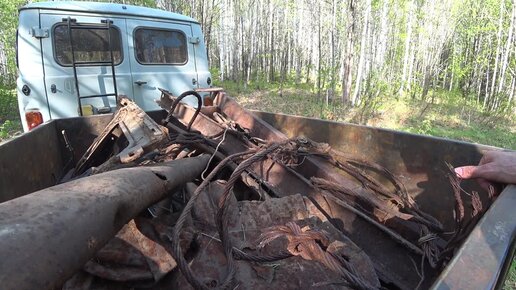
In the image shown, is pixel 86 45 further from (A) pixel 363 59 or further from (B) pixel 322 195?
(A) pixel 363 59

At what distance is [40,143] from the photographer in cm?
248

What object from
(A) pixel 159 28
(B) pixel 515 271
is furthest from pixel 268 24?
(B) pixel 515 271

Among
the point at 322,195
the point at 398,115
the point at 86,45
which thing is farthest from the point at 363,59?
the point at 322,195

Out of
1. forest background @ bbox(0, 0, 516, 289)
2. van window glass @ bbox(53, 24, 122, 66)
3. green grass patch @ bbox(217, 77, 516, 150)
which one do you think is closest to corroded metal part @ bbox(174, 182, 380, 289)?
van window glass @ bbox(53, 24, 122, 66)

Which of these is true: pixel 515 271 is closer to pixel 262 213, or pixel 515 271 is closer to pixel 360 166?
pixel 360 166

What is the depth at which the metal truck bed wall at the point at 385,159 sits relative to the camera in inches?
40.1

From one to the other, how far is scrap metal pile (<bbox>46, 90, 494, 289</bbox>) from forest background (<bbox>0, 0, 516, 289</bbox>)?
7660 mm

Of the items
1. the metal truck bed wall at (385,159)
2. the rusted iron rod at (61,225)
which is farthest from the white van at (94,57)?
the rusted iron rod at (61,225)

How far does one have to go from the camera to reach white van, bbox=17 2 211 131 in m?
3.79

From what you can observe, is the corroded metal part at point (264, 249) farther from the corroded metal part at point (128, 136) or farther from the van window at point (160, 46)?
the van window at point (160, 46)

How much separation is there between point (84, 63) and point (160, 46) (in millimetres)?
1040

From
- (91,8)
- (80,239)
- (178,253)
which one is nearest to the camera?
(80,239)

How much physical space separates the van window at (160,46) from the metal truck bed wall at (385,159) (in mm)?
1719

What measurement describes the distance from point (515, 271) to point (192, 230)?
124 inches
